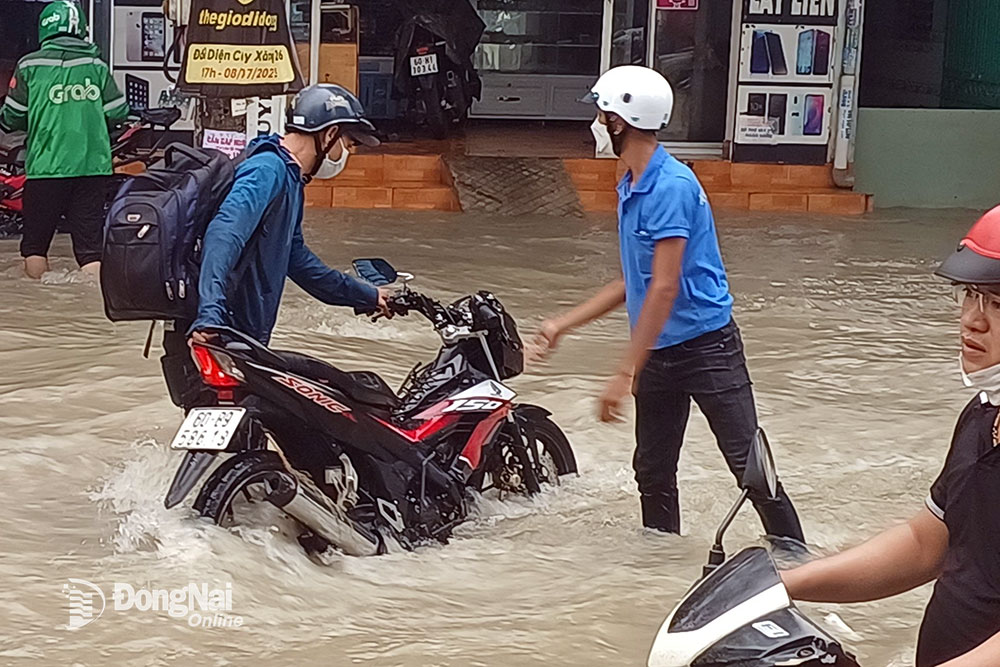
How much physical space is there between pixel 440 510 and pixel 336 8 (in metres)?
9.32

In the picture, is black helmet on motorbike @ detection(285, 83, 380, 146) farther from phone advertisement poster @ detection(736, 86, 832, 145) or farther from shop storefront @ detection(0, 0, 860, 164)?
phone advertisement poster @ detection(736, 86, 832, 145)

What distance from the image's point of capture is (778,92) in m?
14.4

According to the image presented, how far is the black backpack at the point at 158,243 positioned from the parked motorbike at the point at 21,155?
5.78 m

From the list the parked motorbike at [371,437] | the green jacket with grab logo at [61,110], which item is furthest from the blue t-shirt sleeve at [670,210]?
the green jacket with grab logo at [61,110]

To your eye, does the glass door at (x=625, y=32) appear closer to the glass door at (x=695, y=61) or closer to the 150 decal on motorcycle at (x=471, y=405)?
the glass door at (x=695, y=61)

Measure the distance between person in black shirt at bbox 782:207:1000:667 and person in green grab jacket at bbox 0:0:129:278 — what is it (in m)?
7.88

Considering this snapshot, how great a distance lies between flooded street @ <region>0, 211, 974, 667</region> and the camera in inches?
190

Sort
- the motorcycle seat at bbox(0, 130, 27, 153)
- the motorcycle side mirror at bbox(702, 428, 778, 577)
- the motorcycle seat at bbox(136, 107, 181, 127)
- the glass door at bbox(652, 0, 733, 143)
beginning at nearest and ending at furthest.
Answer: the motorcycle side mirror at bbox(702, 428, 778, 577) → the motorcycle seat at bbox(0, 130, 27, 153) → the motorcycle seat at bbox(136, 107, 181, 127) → the glass door at bbox(652, 0, 733, 143)

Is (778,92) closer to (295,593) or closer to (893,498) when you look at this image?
(893,498)

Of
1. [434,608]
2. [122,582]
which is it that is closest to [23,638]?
[122,582]

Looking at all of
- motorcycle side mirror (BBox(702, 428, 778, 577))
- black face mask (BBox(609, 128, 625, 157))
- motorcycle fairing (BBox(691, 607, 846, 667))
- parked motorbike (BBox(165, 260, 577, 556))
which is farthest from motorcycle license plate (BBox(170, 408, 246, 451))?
motorcycle fairing (BBox(691, 607, 846, 667))

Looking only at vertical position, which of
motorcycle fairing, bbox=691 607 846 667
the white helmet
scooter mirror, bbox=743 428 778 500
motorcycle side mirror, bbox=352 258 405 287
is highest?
the white helmet

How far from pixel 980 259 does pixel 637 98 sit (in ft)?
8.36

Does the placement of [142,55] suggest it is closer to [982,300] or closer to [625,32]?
[625,32]
